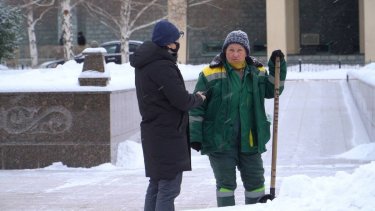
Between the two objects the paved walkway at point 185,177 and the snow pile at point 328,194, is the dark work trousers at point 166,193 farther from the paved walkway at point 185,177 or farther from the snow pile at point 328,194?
the paved walkway at point 185,177

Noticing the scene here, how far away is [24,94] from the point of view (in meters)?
12.4

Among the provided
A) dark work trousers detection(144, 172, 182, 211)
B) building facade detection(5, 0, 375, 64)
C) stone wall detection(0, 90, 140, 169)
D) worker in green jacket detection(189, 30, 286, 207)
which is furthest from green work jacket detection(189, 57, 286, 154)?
building facade detection(5, 0, 375, 64)

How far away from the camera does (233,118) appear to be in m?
6.51

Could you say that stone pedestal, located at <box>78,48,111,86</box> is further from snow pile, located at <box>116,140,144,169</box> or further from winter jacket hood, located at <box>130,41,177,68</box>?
winter jacket hood, located at <box>130,41,177,68</box>

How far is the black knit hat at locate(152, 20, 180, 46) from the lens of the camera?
6.22m

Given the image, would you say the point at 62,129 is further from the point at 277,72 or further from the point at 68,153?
the point at 277,72

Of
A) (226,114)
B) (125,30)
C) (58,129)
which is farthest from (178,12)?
(226,114)

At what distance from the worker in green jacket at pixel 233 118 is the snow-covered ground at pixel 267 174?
0.38 m

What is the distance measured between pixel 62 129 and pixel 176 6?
2341 centimetres

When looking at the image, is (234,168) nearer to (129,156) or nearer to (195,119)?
(195,119)

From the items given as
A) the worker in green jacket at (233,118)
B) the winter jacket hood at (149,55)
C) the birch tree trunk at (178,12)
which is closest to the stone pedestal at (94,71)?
the worker in green jacket at (233,118)

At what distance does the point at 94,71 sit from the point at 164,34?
6.41 m

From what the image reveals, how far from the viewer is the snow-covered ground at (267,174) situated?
5.75m

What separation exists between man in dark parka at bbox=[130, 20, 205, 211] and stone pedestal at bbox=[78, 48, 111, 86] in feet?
20.1
